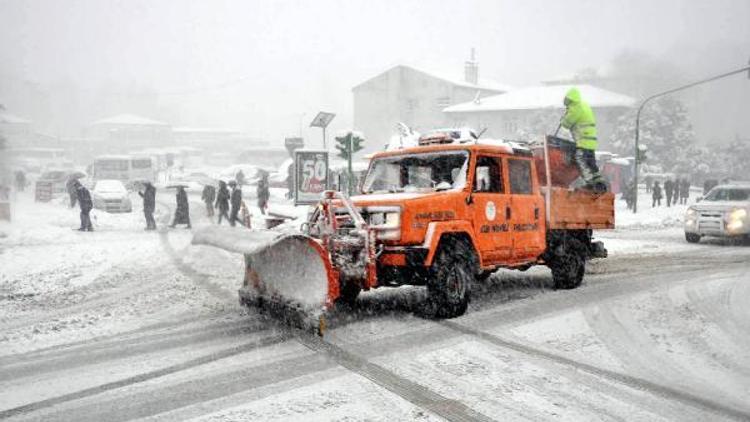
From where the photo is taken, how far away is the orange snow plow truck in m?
7.99

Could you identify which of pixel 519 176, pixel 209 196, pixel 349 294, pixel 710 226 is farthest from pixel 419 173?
pixel 209 196

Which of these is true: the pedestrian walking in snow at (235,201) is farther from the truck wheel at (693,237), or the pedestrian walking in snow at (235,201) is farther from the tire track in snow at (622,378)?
the tire track in snow at (622,378)

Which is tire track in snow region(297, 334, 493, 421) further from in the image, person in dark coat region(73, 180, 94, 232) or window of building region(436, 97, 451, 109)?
window of building region(436, 97, 451, 109)

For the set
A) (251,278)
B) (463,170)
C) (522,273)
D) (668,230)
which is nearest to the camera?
(251,278)

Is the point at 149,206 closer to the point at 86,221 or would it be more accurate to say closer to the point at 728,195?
the point at 86,221

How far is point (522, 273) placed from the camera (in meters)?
13.0

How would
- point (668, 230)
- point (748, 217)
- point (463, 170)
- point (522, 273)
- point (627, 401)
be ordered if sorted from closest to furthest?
point (627, 401) < point (463, 170) < point (522, 273) < point (748, 217) < point (668, 230)

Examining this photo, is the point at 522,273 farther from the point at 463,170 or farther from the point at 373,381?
the point at 373,381

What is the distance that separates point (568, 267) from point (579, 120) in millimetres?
2499

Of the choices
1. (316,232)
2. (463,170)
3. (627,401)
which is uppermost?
(463,170)

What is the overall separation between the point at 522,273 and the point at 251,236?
8.67 meters

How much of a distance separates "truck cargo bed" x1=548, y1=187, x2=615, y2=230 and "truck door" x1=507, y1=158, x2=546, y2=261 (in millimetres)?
289

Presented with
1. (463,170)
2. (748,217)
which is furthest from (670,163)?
(463,170)

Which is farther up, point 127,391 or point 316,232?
point 316,232
